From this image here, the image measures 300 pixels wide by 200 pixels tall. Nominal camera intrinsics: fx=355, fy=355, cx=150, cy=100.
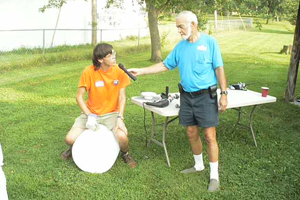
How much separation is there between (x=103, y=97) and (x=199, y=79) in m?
1.33

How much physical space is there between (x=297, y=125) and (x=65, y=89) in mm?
5557

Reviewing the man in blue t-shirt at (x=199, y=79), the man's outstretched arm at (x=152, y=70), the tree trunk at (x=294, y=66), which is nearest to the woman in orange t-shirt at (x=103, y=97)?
the man's outstretched arm at (x=152, y=70)

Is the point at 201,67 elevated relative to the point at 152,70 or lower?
elevated

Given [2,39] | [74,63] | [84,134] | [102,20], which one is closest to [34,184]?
[84,134]

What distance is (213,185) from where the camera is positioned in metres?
4.11

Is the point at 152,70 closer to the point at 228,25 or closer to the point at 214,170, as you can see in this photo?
the point at 214,170

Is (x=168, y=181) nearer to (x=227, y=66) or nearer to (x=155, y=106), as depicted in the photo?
(x=155, y=106)

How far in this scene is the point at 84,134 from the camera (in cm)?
435

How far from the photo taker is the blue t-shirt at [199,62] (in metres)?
3.83

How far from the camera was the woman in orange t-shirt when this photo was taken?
4379 mm

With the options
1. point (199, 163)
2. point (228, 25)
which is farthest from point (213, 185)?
point (228, 25)

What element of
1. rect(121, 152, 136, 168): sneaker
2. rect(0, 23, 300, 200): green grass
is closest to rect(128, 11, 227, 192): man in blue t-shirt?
rect(0, 23, 300, 200): green grass

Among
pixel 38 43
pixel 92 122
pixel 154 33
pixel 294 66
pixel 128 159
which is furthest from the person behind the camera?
pixel 38 43

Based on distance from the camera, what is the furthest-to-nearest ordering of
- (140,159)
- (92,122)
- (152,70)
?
(140,159)
(152,70)
(92,122)
